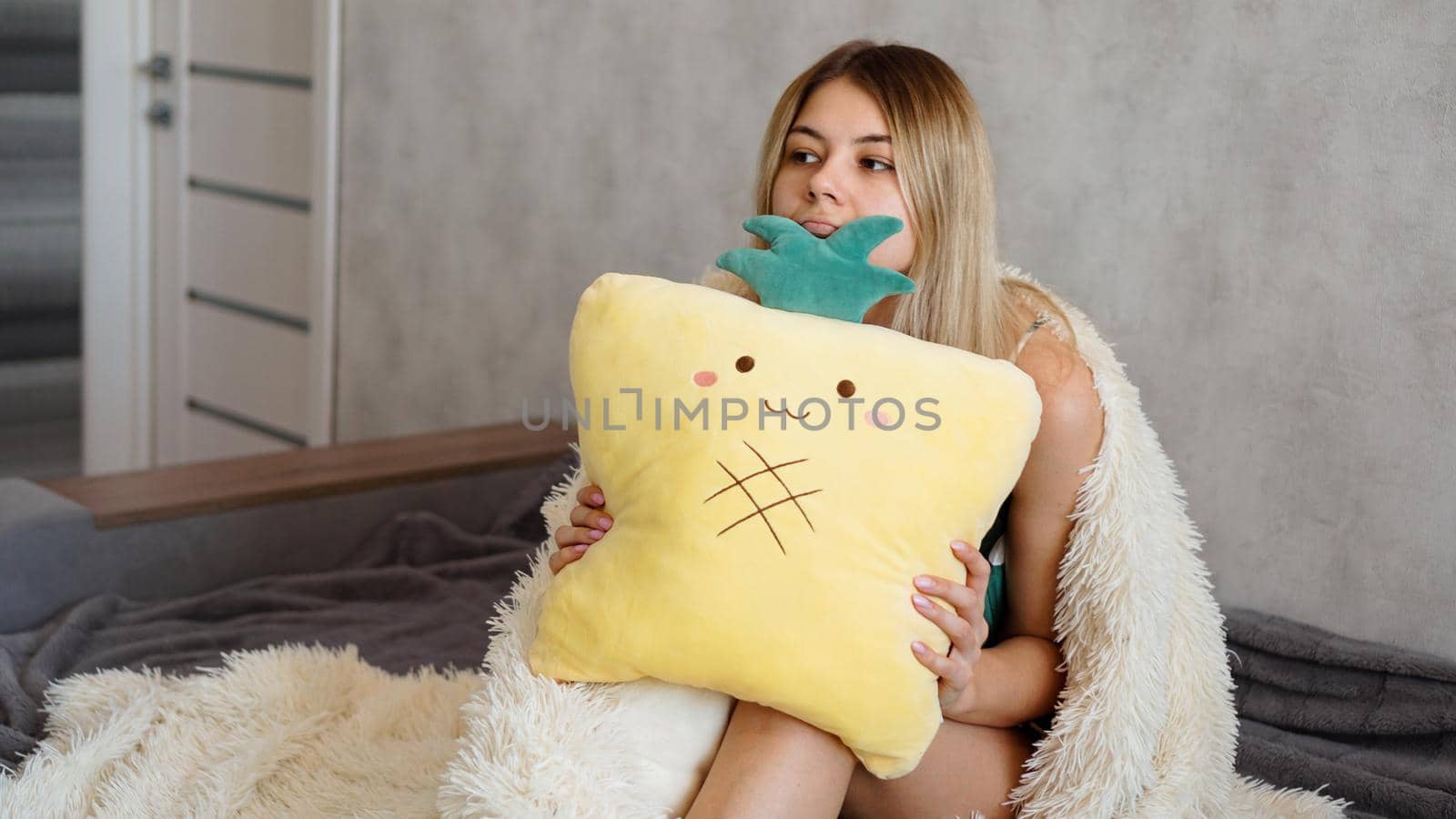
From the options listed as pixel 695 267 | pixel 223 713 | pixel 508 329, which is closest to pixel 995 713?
pixel 223 713

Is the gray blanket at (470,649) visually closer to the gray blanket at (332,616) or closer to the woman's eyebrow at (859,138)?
the gray blanket at (332,616)

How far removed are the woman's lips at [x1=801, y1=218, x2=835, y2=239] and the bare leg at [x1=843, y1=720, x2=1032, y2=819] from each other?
47cm

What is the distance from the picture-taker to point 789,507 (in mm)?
1028

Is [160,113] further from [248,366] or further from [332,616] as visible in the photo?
[332,616]

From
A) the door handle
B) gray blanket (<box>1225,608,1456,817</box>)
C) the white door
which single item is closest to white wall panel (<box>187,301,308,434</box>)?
the white door

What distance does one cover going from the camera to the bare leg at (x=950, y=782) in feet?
3.89

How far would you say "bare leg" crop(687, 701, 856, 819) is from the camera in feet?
3.45

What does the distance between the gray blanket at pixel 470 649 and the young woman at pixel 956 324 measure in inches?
17.3

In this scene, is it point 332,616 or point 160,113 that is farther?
point 160,113

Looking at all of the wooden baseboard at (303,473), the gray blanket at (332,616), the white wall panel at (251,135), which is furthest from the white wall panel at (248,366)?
the gray blanket at (332,616)

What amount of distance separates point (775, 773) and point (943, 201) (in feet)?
1.83

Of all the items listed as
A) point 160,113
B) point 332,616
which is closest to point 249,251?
point 160,113

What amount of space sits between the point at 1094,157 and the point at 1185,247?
0.18 metres

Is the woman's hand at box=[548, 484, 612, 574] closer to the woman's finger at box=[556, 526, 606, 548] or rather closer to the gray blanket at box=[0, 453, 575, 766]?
the woman's finger at box=[556, 526, 606, 548]
